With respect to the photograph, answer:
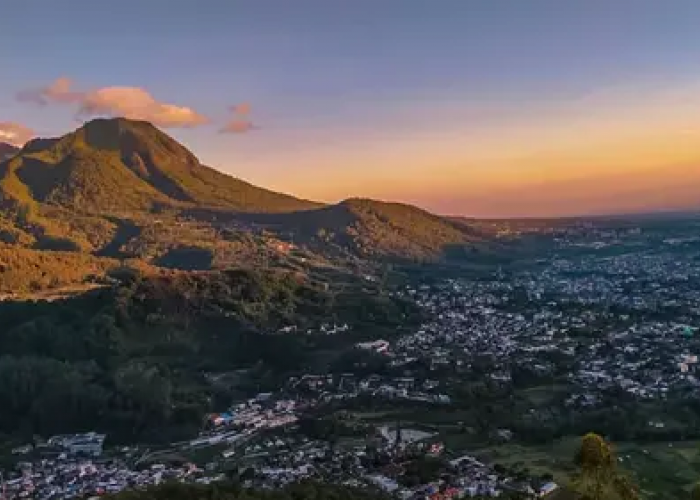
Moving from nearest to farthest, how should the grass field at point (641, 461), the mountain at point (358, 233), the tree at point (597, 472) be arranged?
the tree at point (597, 472)
the grass field at point (641, 461)
the mountain at point (358, 233)

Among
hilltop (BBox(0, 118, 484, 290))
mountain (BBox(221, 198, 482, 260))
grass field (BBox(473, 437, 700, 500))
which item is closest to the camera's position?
grass field (BBox(473, 437, 700, 500))

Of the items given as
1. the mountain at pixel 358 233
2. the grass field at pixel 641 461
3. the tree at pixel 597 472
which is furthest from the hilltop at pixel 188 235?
the tree at pixel 597 472

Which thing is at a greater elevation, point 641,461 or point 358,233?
point 358,233

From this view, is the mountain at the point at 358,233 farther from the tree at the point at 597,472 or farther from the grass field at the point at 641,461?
the tree at the point at 597,472

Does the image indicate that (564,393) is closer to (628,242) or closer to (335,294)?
(335,294)

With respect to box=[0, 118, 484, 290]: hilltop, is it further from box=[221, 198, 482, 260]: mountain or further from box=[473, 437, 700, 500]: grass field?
box=[473, 437, 700, 500]: grass field

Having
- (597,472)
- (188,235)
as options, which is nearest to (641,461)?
(597,472)

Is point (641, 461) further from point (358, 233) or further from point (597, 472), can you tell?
point (358, 233)

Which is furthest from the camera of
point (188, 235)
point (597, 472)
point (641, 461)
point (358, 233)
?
point (358, 233)

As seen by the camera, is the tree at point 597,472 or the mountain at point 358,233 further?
the mountain at point 358,233

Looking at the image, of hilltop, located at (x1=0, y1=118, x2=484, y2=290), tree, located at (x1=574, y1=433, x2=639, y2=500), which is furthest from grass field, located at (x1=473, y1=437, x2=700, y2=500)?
hilltop, located at (x1=0, y1=118, x2=484, y2=290)

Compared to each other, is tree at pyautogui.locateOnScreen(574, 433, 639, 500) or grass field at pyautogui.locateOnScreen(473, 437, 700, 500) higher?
tree at pyautogui.locateOnScreen(574, 433, 639, 500)
